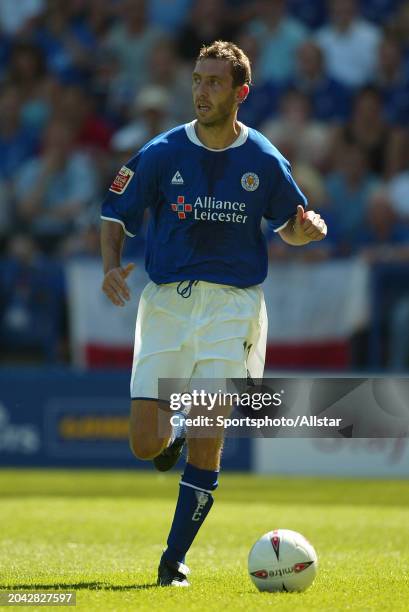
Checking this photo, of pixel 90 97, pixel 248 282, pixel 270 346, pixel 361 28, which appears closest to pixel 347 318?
pixel 270 346

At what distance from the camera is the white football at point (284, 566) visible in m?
6.26

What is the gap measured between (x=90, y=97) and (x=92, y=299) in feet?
13.5

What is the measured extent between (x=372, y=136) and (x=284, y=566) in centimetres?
967

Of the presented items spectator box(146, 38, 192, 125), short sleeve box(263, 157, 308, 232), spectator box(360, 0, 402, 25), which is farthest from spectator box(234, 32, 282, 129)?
short sleeve box(263, 157, 308, 232)

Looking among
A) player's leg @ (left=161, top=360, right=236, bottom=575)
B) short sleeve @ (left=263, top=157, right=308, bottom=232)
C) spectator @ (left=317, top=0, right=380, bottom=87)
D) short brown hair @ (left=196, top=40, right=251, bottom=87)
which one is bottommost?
player's leg @ (left=161, top=360, right=236, bottom=575)

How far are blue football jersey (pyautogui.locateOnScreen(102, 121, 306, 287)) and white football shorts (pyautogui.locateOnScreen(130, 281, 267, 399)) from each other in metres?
0.09

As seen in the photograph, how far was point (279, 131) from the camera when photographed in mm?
15516

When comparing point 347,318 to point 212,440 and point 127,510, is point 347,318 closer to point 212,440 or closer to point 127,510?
point 127,510

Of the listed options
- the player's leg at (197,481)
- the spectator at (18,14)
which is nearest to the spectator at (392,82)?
the spectator at (18,14)

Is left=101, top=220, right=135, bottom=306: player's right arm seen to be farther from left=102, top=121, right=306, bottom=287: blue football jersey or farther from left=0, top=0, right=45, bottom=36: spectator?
left=0, top=0, right=45, bottom=36: spectator

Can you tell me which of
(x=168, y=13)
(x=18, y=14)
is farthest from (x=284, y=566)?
(x=18, y=14)

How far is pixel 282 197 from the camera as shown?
22.9 ft

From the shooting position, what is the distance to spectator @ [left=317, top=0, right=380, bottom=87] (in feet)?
53.0

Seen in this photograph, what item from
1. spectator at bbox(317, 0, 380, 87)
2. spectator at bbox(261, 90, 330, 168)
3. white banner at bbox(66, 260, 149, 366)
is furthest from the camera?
spectator at bbox(317, 0, 380, 87)
